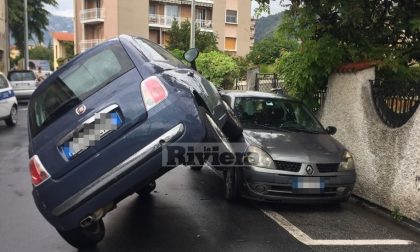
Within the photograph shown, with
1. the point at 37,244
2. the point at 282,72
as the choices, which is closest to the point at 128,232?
the point at 37,244

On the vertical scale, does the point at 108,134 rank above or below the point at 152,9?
below

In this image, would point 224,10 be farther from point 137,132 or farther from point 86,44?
point 137,132

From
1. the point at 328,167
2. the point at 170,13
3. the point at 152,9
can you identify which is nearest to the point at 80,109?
the point at 328,167

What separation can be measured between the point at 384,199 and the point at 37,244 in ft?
13.9

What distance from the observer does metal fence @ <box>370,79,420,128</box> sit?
234 inches

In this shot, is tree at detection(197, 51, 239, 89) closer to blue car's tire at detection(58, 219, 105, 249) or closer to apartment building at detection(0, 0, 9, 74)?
blue car's tire at detection(58, 219, 105, 249)

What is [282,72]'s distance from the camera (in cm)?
881

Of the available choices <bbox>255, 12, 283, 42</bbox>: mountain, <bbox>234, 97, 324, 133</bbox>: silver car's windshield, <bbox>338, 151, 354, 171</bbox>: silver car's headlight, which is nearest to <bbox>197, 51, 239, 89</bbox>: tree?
<bbox>255, 12, 283, 42</bbox>: mountain

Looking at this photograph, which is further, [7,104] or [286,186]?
[7,104]

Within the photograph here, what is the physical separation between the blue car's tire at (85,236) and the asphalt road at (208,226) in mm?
86

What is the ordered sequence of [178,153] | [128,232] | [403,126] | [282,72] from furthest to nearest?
[282,72] < [403,126] < [128,232] < [178,153]

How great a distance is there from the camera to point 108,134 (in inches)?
155

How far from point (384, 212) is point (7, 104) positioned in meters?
11.0

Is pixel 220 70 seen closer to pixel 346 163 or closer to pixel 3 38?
pixel 346 163
